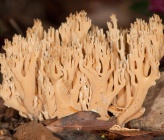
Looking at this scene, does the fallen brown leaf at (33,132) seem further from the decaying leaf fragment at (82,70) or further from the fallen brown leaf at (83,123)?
the decaying leaf fragment at (82,70)

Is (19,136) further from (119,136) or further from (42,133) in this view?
(119,136)

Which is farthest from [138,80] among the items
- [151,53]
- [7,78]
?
[7,78]

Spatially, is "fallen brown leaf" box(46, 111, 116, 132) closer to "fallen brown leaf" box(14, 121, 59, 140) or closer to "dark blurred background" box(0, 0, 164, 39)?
"fallen brown leaf" box(14, 121, 59, 140)

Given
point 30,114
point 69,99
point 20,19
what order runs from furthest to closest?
1. point 20,19
2. point 30,114
3. point 69,99

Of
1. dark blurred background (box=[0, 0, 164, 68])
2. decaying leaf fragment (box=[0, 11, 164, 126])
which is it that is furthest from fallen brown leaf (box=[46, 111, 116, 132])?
dark blurred background (box=[0, 0, 164, 68])

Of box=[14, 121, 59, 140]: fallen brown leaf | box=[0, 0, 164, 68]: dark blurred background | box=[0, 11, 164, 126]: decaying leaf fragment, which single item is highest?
box=[0, 0, 164, 68]: dark blurred background

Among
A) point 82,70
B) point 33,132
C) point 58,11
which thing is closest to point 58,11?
point 58,11

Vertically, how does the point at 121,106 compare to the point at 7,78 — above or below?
below
